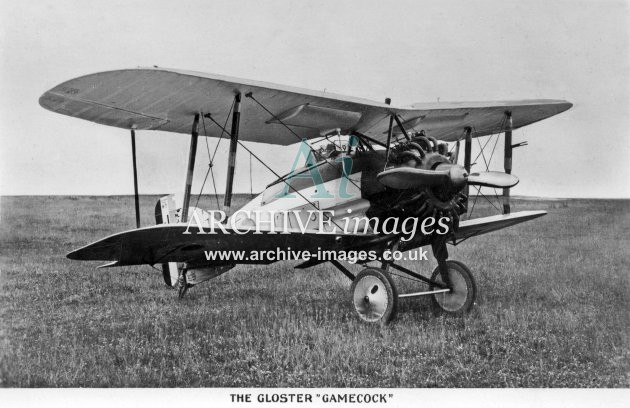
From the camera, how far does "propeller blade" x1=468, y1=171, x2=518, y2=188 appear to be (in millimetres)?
6770

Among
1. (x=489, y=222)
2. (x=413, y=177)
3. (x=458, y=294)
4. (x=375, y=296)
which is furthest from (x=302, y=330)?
(x=489, y=222)

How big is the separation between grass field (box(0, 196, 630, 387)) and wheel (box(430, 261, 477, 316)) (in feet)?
0.66

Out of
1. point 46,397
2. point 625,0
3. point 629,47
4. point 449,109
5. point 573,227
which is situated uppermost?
point 625,0

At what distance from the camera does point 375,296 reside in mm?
6918

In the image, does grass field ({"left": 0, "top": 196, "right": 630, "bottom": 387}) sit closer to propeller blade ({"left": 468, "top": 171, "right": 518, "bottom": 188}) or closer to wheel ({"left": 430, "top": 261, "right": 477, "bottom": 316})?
wheel ({"left": 430, "top": 261, "right": 477, "bottom": 316})

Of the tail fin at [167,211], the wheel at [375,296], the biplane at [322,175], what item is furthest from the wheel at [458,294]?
the tail fin at [167,211]

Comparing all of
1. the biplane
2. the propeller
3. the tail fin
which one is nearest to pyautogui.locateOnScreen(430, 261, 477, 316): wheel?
the biplane

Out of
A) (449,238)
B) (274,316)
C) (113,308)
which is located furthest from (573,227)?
(113,308)

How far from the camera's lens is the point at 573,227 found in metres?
16.1

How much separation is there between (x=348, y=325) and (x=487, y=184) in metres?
2.34

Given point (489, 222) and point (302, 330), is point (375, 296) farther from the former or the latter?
point (489, 222)

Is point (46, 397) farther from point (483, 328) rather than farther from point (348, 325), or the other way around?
point (483, 328)

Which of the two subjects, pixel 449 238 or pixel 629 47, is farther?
pixel 449 238

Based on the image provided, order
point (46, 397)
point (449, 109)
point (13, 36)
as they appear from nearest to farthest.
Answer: point (46, 397), point (13, 36), point (449, 109)
